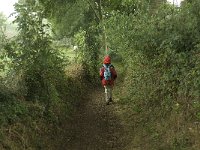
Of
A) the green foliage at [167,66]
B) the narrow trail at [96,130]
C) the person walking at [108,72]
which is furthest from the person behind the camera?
the person walking at [108,72]

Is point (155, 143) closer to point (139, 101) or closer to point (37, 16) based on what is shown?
point (139, 101)

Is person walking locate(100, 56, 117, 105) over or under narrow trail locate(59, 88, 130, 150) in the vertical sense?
over

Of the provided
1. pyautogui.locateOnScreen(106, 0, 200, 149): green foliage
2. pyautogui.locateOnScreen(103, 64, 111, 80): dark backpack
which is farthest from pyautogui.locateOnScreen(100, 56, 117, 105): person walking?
pyautogui.locateOnScreen(106, 0, 200, 149): green foliage

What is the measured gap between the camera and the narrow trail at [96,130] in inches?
426

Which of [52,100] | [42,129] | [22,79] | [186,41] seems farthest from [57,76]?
[186,41]

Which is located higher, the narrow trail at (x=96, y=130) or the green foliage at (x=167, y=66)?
the green foliage at (x=167, y=66)

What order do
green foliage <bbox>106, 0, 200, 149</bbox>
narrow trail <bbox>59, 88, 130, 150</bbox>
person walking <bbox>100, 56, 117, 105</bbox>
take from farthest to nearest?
person walking <bbox>100, 56, 117, 105</bbox>, narrow trail <bbox>59, 88, 130, 150</bbox>, green foliage <bbox>106, 0, 200, 149</bbox>

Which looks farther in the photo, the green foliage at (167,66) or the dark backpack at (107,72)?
the dark backpack at (107,72)

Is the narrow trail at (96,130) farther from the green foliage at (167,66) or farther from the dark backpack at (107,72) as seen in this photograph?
the dark backpack at (107,72)

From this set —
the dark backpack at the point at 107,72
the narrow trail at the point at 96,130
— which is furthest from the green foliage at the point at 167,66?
the dark backpack at the point at 107,72

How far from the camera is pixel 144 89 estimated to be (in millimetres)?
12836

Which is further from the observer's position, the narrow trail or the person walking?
the person walking

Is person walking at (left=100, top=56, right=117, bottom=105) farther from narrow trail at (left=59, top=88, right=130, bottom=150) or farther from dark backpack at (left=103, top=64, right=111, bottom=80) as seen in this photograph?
narrow trail at (left=59, top=88, right=130, bottom=150)

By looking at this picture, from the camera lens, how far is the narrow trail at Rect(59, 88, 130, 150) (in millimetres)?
10812
